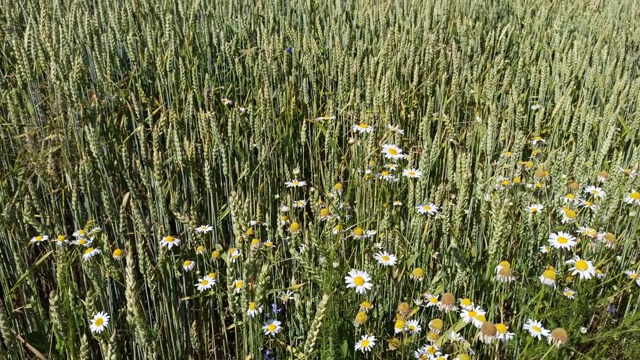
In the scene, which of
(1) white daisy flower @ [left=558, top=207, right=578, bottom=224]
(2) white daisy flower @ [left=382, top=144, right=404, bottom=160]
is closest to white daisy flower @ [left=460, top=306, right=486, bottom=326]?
(1) white daisy flower @ [left=558, top=207, right=578, bottom=224]

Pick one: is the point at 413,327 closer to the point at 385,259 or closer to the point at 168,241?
the point at 385,259

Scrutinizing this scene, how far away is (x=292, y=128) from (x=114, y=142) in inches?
23.7

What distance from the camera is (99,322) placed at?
104 cm

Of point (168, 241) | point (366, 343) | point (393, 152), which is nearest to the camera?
point (366, 343)

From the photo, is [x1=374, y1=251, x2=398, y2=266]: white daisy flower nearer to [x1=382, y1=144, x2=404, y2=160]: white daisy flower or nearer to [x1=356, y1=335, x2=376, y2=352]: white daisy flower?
[x1=356, y1=335, x2=376, y2=352]: white daisy flower

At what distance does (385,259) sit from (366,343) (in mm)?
201

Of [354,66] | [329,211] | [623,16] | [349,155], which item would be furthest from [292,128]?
[623,16]

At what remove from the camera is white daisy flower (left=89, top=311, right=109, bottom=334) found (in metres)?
0.99

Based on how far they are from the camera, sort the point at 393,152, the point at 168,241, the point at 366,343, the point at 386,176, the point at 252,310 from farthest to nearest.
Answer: the point at 393,152, the point at 386,176, the point at 168,241, the point at 366,343, the point at 252,310

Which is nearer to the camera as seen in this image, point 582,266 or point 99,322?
point 99,322

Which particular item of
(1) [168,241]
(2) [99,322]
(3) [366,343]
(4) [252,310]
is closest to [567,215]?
(3) [366,343]

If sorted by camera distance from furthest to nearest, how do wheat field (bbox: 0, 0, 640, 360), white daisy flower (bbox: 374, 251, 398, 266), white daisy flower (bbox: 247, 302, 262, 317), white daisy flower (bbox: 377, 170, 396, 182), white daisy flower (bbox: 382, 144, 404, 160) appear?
1. white daisy flower (bbox: 382, 144, 404, 160)
2. white daisy flower (bbox: 377, 170, 396, 182)
3. white daisy flower (bbox: 374, 251, 398, 266)
4. wheat field (bbox: 0, 0, 640, 360)
5. white daisy flower (bbox: 247, 302, 262, 317)

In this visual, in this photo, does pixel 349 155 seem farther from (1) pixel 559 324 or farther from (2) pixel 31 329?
(2) pixel 31 329

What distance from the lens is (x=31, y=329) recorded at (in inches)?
45.8
